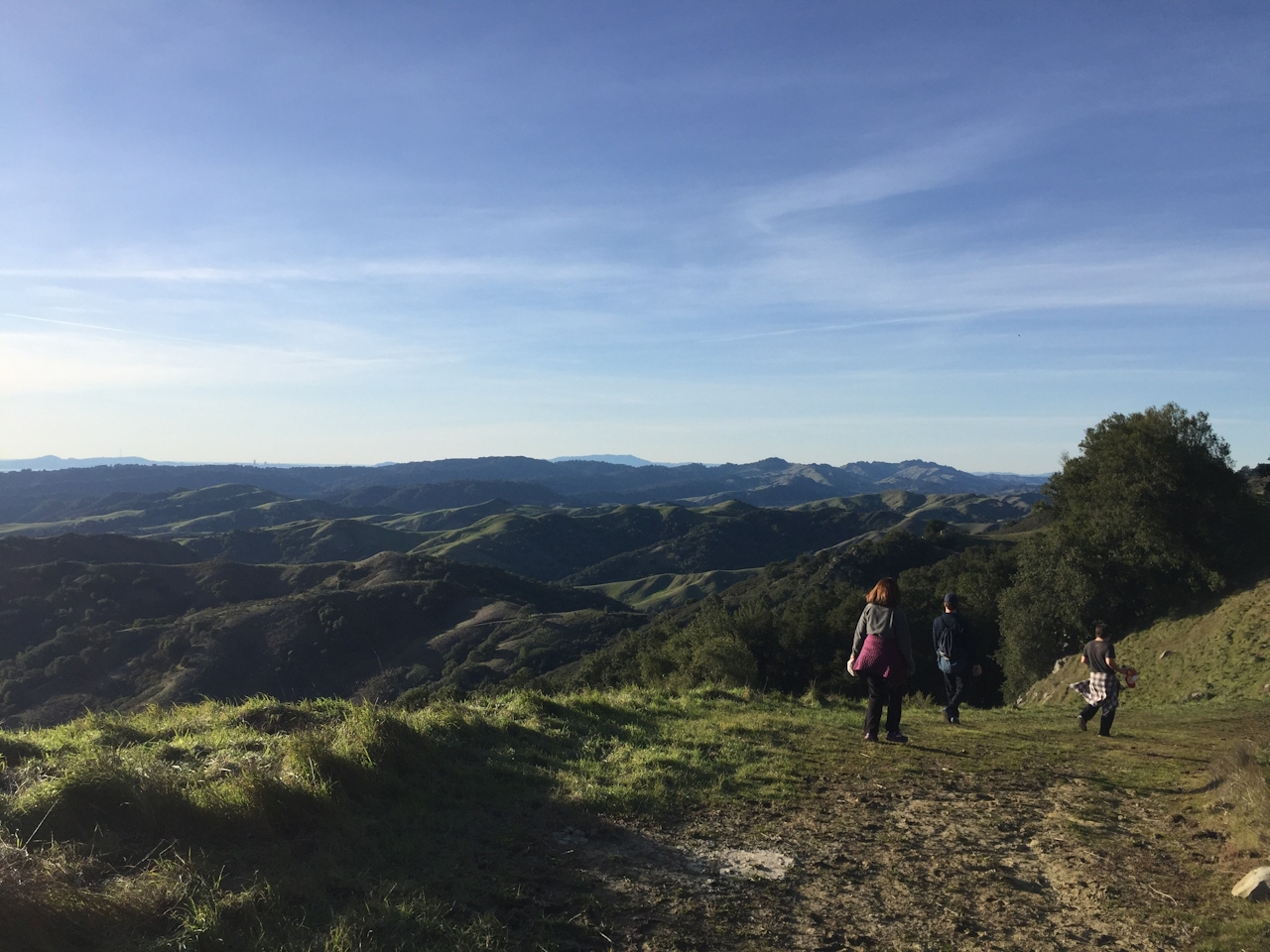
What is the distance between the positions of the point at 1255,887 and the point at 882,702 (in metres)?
5.01

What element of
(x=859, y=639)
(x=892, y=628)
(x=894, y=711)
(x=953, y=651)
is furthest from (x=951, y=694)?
(x=892, y=628)

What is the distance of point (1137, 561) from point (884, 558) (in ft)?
245

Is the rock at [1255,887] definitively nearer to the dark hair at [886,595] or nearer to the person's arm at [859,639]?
the dark hair at [886,595]

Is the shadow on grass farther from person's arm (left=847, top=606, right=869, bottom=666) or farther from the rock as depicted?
the rock

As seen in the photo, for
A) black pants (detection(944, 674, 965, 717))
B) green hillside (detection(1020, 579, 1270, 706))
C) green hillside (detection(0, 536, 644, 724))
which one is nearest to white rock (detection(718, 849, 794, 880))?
black pants (detection(944, 674, 965, 717))

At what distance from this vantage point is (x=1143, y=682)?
24.3 metres

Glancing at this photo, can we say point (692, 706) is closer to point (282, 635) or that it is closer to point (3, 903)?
point (3, 903)

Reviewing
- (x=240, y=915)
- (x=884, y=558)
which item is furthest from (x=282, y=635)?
(x=240, y=915)

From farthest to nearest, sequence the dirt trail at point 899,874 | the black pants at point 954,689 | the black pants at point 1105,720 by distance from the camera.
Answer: the black pants at point 954,689
the black pants at point 1105,720
the dirt trail at point 899,874

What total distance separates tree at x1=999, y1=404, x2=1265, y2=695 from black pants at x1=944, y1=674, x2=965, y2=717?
24.9 metres

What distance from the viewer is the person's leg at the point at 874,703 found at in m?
9.85

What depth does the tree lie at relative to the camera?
30.9m

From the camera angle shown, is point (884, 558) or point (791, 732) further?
point (884, 558)

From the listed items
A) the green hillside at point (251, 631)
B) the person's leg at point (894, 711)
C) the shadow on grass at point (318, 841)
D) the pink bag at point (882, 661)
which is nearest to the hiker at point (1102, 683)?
the person's leg at point (894, 711)
